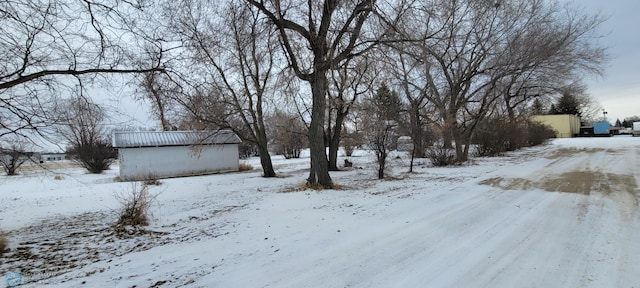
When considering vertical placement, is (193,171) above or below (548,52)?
below

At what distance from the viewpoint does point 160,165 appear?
72.0 ft

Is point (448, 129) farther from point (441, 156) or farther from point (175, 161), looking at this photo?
point (175, 161)

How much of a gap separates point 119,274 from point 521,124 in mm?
31478

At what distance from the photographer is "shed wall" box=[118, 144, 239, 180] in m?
20.9

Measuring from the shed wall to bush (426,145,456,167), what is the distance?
43.6 feet

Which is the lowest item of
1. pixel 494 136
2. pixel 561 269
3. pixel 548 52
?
pixel 561 269

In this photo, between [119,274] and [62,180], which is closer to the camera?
[119,274]

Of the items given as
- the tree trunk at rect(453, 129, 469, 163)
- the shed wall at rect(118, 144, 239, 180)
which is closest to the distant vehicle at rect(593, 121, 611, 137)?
the tree trunk at rect(453, 129, 469, 163)

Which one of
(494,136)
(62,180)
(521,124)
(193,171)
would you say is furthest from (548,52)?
(62,180)

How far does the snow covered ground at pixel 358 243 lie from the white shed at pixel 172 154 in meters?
13.6

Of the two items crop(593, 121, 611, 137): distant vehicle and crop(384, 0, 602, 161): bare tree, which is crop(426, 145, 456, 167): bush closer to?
crop(384, 0, 602, 161): bare tree

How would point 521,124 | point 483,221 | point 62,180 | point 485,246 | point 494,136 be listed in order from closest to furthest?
1. point 485,246
2. point 483,221
3. point 62,180
4. point 494,136
5. point 521,124

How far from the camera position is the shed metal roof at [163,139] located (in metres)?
21.0

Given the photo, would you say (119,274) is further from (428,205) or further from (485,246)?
(428,205)
